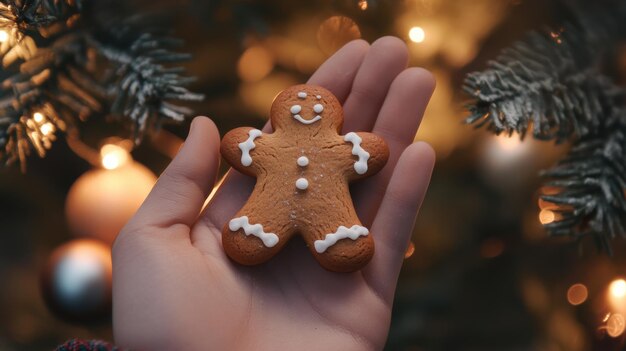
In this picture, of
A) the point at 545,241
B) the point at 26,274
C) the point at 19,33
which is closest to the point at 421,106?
the point at 545,241

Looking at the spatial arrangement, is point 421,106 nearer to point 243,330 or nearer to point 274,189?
point 274,189

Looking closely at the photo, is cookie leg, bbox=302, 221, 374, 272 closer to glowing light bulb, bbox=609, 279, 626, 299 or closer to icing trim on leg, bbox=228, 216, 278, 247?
icing trim on leg, bbox=228, 216, 278, 247

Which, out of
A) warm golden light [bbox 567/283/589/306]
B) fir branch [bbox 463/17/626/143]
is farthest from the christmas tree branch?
warm golden light [bbox 567/283/589/306]

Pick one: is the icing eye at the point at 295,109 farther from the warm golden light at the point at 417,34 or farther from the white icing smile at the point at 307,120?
the warm golden light at the point at 417,34

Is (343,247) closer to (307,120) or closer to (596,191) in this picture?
(307,120)

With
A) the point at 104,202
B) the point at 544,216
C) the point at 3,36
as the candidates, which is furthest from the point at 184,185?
the point at 544,216
